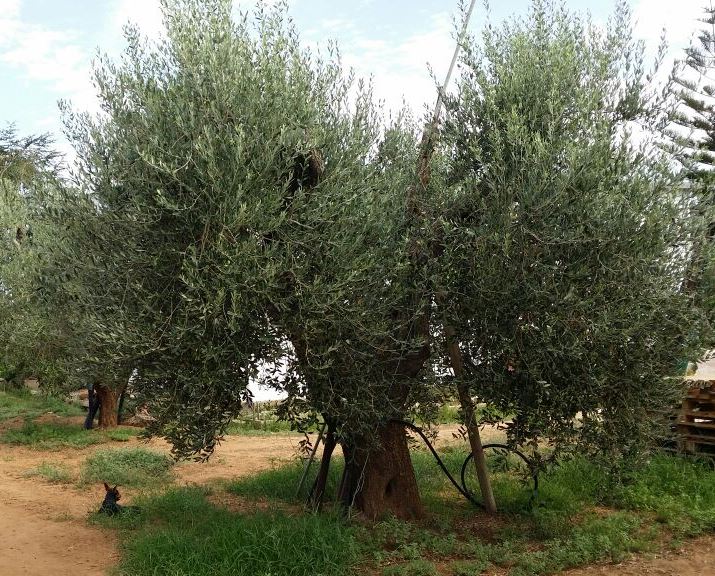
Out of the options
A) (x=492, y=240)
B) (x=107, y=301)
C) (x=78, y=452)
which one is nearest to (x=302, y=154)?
(x=492, y=240)

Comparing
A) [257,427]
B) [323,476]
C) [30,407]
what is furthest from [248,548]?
[30,407]

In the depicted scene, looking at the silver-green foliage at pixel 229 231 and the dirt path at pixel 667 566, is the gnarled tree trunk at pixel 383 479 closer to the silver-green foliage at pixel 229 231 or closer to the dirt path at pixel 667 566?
the silver-green foliage at pixel 229 231

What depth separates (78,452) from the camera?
16.7m

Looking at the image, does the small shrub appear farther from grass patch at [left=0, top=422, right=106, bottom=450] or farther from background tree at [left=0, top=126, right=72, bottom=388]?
grass patch at [left=0, top=422, right=106, bottom=450]

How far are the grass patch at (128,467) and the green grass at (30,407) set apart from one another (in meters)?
7.60

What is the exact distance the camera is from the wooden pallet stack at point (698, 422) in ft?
43.4

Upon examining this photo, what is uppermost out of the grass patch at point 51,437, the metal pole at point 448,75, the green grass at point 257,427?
the metal pole at point 448,75

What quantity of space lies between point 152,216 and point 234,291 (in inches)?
50.3

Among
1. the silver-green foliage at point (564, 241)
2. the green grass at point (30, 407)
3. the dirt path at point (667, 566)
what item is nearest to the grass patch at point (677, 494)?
the dirt path at point (667, 566)

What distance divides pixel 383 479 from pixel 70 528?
4619 mm

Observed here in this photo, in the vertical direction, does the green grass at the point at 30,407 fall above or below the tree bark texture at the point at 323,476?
above

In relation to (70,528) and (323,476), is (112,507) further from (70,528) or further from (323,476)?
(323,476)

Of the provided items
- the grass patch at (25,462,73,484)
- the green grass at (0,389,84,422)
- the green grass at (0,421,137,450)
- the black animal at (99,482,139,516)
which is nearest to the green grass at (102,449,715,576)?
the black animal at (99,482,139,516)

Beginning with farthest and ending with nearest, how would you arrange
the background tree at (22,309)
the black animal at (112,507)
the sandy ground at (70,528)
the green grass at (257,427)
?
the green grass at (257,427)
the background tree at (22,309)
the black animal at (112,507)
the sandy ground at (70,528)
